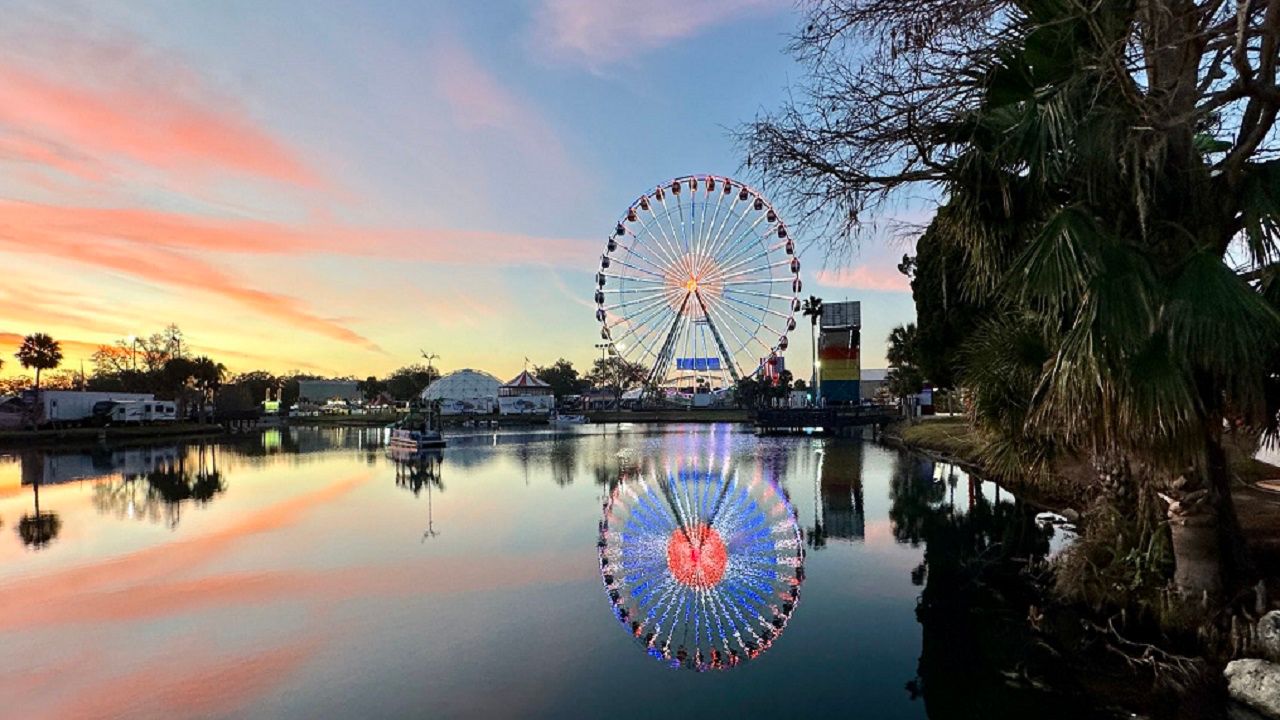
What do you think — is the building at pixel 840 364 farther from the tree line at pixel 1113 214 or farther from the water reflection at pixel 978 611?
the tree line at pixel 1113 214

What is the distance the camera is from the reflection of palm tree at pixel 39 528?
63.2 ft

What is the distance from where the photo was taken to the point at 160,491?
1161 inches

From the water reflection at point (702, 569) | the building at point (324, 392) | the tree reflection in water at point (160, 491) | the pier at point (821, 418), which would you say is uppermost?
the building at point (324, 392)

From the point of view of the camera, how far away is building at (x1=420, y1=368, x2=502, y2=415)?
397 feet

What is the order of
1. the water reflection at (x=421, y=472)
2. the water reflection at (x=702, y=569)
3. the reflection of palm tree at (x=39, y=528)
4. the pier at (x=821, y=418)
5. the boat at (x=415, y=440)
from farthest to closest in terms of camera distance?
the pier at (x=821, y=418) < the boat at (x=415, y=440) < the water reflection at (x=421, y=472) < the reflection of palm tree at (x=39, y=528) < the water reflection at (x=702, y=569)

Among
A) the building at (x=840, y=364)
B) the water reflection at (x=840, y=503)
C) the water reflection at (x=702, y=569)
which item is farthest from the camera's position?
the building at (x=840, y=364)

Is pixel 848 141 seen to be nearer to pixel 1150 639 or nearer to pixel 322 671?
pixel 1150 639

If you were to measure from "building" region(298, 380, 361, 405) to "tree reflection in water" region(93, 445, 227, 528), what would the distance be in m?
130

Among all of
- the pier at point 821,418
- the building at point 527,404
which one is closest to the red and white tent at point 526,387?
the building at point 527,404

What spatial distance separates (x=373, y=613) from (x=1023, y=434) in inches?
409

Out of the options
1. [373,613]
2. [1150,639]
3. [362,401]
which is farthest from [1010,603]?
[362,401]

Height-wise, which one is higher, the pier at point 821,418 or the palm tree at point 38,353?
the palm tree at point 38,353

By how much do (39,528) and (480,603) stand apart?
16.6 m

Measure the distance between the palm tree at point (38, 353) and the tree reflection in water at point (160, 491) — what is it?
37973mm
